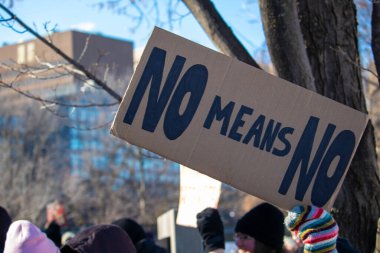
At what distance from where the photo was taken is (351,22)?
16.4 ft

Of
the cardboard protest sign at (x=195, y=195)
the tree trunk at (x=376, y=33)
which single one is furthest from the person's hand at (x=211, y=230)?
the tree trunk at (x=376, y=33)

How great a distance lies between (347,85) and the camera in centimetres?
494

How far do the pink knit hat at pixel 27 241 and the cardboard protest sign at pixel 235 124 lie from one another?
0.60 m

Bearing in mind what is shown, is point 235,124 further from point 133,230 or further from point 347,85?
point 133,230

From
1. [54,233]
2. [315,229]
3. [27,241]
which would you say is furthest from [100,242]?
[54,233]

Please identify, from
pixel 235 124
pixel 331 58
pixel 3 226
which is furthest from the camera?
pixel 331 58

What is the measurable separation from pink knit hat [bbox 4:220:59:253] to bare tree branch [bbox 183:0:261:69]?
209 cm

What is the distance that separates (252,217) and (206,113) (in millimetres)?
910

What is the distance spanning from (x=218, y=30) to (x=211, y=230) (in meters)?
1.37

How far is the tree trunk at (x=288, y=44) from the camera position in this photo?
4590mm

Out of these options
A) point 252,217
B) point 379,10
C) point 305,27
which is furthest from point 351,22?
point 252,217

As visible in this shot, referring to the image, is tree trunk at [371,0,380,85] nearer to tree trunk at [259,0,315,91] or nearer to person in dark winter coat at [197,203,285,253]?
tree trunk at [259,0,315,91]

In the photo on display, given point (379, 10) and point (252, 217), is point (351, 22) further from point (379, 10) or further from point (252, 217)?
point (252, 217)

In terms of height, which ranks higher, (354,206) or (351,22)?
(351,22)
